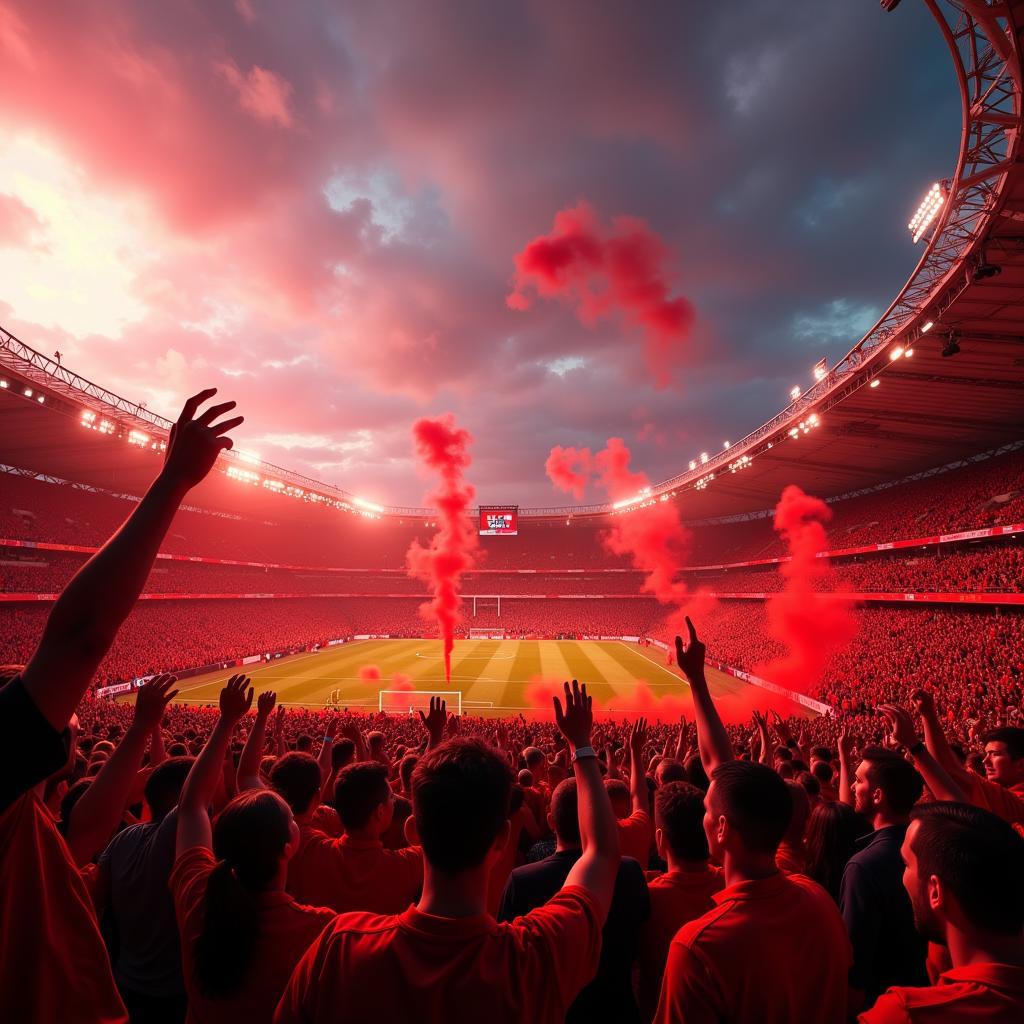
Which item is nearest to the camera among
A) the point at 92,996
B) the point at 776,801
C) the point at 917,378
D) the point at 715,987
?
the point at 92,996

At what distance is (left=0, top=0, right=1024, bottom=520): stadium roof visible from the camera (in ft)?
45.0

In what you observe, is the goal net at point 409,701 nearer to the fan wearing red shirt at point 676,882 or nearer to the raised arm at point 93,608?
the fan wearing red shirt at point 676,882

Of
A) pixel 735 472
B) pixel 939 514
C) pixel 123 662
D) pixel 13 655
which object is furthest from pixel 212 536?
pixel 939 514

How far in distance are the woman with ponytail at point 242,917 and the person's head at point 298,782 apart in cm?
162

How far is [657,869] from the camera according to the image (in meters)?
5.07

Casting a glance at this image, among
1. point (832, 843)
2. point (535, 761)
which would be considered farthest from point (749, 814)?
point (535, 761)

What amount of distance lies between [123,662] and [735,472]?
49.1 metres

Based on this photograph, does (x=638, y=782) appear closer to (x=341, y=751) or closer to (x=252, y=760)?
(x=252, y=760)

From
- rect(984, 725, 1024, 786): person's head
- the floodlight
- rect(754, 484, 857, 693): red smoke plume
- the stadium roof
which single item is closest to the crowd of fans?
rect(984, 725, 1024, 786): person's head

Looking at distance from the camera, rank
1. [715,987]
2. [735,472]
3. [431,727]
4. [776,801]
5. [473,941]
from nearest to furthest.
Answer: [473,941] < [715,987] < [776,801] < [431,727] < [735,472]

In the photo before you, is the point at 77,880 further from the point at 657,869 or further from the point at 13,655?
the point at 13,655

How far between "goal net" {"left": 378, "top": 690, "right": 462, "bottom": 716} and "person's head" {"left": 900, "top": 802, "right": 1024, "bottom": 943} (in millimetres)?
29181

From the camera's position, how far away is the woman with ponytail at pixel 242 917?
2.19 m

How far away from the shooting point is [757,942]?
2.22 metres
